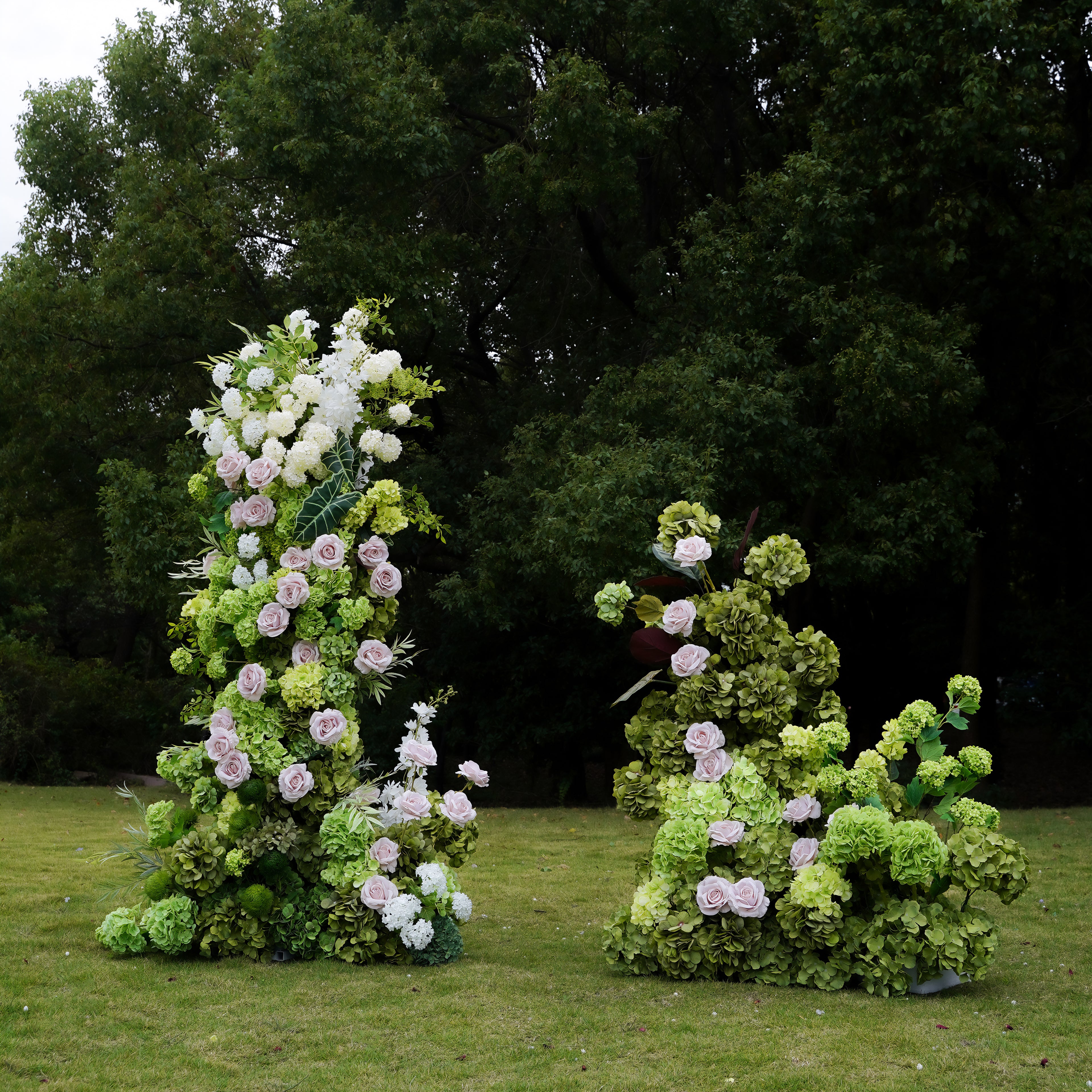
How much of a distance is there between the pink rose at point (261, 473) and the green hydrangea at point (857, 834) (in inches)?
128

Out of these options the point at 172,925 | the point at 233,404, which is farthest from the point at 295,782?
the point at 233,404

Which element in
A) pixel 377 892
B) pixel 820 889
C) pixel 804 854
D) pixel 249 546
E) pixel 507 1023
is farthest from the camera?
pixel 249 546

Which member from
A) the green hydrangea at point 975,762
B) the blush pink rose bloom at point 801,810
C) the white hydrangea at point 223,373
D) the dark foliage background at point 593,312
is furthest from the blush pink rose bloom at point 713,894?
the dark foliage background at point 593,312

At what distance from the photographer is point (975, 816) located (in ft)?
17.8

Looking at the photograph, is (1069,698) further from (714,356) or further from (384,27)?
(384,27)

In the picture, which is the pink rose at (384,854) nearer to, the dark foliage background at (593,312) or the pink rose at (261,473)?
the pink rose at (261,473)

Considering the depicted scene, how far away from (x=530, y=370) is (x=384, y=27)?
5086 millimetres

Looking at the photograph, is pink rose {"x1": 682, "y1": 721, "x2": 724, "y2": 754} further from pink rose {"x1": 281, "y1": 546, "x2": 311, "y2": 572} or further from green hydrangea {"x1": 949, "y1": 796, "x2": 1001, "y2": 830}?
pink rose {"x1": 281, "y1": 546, "x2": 311, "y2": 572}

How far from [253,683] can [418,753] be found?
2.98 ft

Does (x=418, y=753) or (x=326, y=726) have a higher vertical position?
(x=326, y=726)

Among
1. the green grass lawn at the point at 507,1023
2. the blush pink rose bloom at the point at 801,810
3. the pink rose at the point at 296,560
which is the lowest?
the green grass lawn at the point at 507,1023

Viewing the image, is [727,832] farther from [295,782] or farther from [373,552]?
[373,552]

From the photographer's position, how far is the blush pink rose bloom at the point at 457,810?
6.20 metres

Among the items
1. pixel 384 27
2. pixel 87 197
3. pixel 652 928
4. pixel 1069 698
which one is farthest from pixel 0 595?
pixel 652 928
